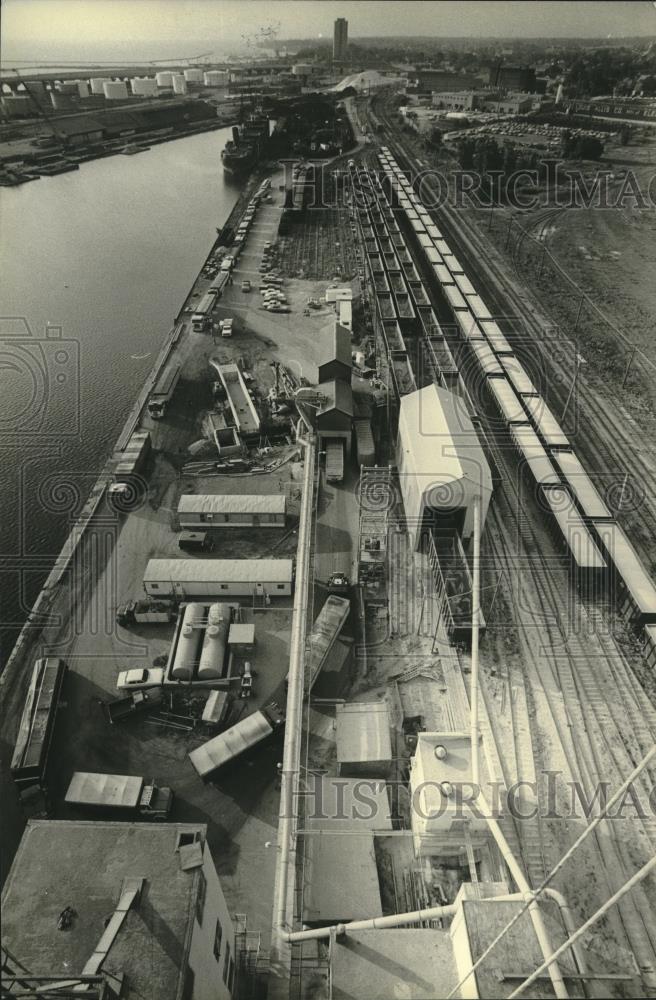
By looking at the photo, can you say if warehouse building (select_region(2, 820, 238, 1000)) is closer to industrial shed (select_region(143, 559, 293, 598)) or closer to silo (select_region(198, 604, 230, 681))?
silo (select_region(198, 604, 230, 681))

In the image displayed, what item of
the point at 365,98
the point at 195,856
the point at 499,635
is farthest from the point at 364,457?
the point at 365,98

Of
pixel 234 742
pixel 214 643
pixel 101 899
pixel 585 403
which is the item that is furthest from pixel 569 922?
pixel 585 403

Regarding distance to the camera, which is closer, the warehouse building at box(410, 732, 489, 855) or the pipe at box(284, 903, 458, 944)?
the pipe at box(284, 903, 458, 944)

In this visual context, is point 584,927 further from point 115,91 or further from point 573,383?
point 115,91

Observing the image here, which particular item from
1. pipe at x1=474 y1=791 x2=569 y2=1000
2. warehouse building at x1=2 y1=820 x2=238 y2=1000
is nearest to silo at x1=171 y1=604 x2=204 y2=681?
warehouse building at x1=2 y1=820 x2=238 y2=1000

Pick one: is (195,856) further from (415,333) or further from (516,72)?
(516,72)

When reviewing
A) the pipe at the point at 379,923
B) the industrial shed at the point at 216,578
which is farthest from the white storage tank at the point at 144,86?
the pipe at the point at 379,923
